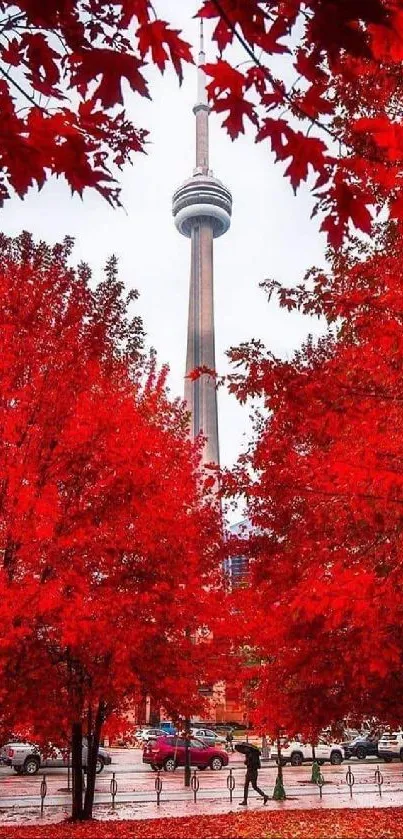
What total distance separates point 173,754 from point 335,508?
2723 cm

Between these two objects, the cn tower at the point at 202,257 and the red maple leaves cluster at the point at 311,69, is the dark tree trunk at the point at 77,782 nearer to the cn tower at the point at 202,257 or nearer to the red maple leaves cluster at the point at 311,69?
the red maple leaves cluster at the point at 311,69

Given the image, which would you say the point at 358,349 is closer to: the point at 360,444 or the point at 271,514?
the point at 360,444

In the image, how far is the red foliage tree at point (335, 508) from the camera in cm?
808

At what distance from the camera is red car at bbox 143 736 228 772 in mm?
31703

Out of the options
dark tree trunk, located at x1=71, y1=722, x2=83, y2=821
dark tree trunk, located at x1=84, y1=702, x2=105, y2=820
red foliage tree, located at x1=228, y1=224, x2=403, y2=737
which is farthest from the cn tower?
red foliage tree, located at x1=228, y1=224, x2=403, y2=737

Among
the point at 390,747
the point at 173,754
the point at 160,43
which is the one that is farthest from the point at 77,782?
the point at 390,747

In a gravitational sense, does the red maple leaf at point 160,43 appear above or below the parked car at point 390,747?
above

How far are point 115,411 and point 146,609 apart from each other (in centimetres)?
355

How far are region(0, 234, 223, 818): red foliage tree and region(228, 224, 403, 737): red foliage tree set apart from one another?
182 cm

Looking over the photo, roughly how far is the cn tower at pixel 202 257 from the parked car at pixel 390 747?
80194mm

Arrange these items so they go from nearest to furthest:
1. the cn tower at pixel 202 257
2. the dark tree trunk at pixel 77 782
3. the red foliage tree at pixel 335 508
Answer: the red foliage tree at pixel 335 508 < the dark tree trunk at pixel 77 782 < the cn tower at pixel 202 257

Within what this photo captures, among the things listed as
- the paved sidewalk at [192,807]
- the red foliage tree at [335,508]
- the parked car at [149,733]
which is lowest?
the paved sidewalk at [192,807]

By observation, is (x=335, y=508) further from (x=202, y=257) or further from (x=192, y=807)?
(x=202, y=257)

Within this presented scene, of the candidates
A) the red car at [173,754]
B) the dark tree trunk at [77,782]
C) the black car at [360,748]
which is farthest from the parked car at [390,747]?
the dark tree trunk at [77,782]
